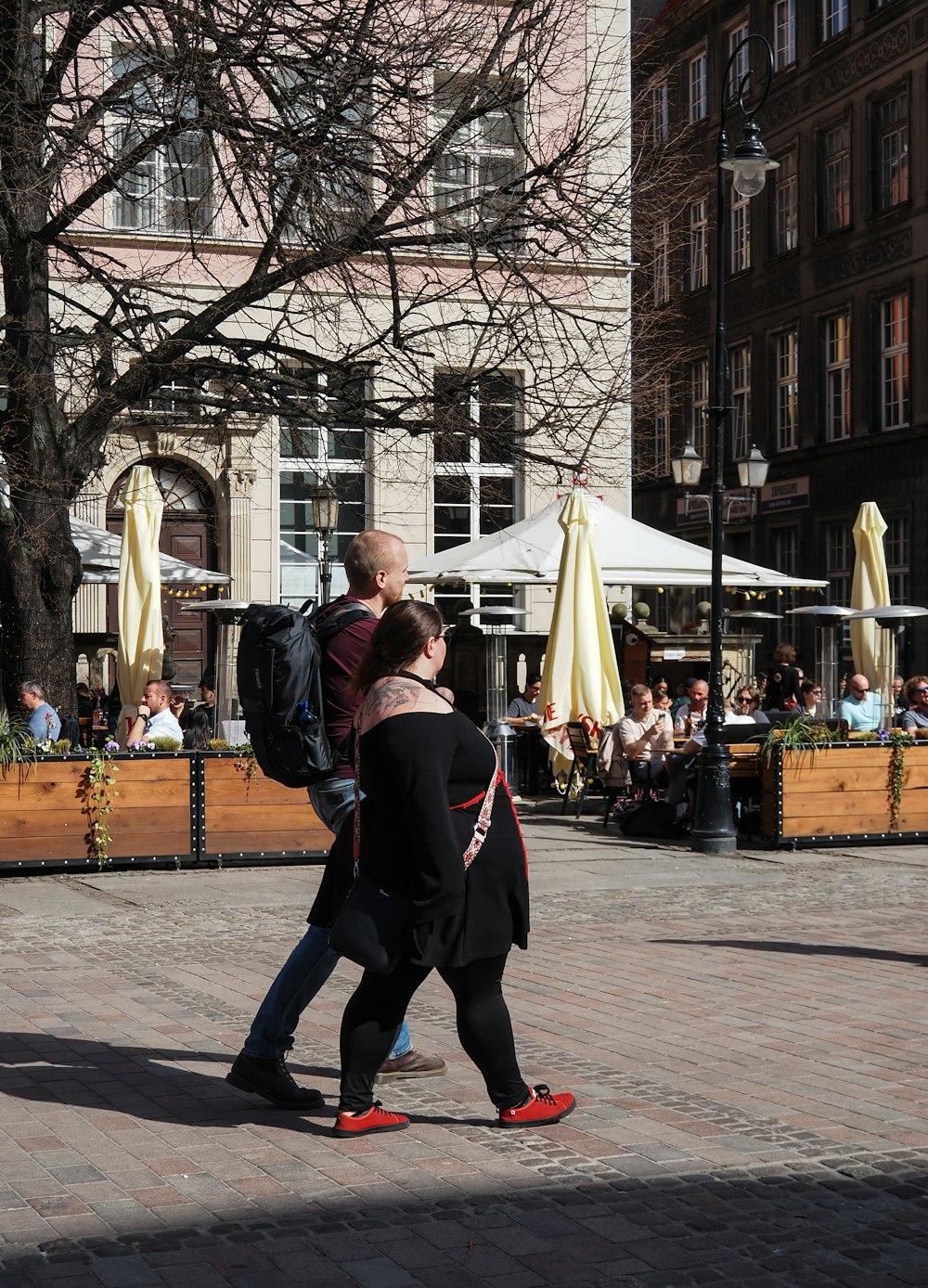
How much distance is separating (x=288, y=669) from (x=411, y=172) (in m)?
8.11

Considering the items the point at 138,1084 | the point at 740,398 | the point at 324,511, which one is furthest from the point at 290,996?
the point at 740,398

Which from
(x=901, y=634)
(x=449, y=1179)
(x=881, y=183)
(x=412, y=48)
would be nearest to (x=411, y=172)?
(x=412, y=48)

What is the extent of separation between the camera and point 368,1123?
537 centimetres

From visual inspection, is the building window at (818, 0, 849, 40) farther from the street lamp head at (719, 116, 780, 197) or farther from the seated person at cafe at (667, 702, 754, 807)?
the seated person at cafe at (667, 702, 754, 807)

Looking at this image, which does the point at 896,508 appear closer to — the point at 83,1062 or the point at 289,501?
the point at 289,501

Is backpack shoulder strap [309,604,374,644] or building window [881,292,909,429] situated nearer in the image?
A: backpack shoulder strap [309,604,374,644]

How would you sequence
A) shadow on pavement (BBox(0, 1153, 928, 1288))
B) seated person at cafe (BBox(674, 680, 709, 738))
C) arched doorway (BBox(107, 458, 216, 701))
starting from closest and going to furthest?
shadow on pavement (BBox(0, 1153, 928, 1288))
seated person at cafe (BBox(674, 680, 709, 738))
arched doorway (BBox(107, 458, 216, 701))

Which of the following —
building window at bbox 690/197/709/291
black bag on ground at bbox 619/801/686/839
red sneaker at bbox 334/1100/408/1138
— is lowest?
red sneaker at bbox 334/1100/408/1138

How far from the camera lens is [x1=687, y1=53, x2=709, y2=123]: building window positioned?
4250 centimetres

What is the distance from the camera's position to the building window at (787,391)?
38.9 metres

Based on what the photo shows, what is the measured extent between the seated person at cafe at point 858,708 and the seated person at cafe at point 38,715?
25.8ft

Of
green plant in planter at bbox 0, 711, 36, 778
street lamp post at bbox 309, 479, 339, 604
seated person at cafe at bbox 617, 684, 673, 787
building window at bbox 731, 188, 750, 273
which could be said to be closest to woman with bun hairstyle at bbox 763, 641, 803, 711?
street lamp post at bbox 309, 479, 339, 604

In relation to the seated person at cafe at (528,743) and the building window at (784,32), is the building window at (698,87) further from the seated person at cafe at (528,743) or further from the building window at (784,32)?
the seated person at cafe at (528,743)

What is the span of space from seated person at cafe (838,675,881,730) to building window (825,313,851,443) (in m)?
20.2
